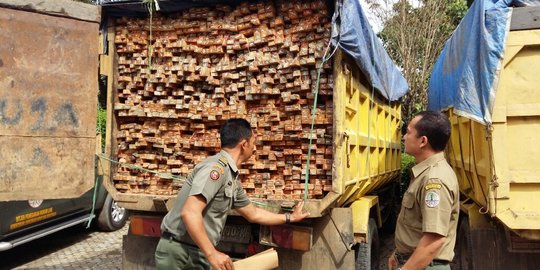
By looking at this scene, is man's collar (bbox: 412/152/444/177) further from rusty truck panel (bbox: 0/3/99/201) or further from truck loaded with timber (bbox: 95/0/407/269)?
rusty truck panel (bbox: 0/3/99/201)

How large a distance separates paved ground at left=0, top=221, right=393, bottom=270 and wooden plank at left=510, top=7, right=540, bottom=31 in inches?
130

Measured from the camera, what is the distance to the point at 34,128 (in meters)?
2.88

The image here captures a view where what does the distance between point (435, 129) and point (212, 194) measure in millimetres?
1284

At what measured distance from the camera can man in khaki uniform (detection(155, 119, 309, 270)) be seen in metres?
2.51

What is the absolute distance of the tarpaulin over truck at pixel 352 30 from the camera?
3.27 metres

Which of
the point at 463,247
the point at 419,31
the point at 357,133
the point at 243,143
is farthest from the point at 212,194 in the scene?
the point at 419,31

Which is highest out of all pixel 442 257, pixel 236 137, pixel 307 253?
pixel 236 137

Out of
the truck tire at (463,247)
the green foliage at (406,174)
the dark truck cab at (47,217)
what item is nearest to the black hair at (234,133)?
the dark truck cab at (47,217)

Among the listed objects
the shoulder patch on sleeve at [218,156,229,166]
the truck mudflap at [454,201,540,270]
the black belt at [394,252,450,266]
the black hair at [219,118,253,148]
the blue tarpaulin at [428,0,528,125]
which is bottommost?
the truck mudflap at [454,201,540,270]

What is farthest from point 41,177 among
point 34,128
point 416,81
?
point 416,81

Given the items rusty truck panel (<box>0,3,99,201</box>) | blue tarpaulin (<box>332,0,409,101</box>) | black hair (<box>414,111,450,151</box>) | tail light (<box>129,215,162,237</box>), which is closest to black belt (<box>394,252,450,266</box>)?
black hair (<box>414,111,450,151</box>)

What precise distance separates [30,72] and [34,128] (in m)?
0.35

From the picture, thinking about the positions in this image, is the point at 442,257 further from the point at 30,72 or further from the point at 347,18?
the point at 30,72

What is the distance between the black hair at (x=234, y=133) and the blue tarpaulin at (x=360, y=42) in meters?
0.93
